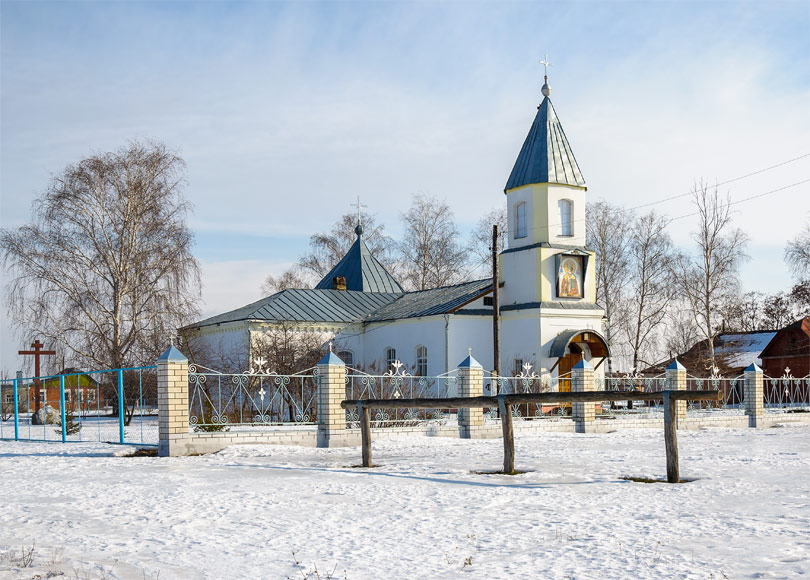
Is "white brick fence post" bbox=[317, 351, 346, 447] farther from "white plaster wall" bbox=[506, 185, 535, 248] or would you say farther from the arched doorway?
"white plaster wall" bbox=[506, 185, 535, 248]

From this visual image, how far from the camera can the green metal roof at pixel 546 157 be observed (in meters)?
29.4

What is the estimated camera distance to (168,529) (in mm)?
7227

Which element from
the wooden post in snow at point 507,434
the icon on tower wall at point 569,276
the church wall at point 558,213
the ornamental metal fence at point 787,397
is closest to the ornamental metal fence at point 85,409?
the wooden post in snow at point 507,434

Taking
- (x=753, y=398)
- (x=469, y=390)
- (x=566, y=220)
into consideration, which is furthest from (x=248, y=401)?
(x=753, y=398)

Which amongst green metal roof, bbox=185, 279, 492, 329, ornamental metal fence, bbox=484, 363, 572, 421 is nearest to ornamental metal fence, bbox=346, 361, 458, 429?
ornamental metal fence, bbox=484, 363, 572, 421

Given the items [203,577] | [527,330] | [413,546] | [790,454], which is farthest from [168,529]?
[527,330]

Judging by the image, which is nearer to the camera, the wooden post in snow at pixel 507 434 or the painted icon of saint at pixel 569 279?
the wooden post in snow at pixel 507 434

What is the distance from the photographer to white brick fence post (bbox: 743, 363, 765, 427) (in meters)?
22.7

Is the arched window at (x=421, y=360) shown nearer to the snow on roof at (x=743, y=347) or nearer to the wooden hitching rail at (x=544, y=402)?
the snow on roof at (x=743, y=347)

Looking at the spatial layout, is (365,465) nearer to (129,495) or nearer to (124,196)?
(129,495)

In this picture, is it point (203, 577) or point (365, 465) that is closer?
point (203, 577)

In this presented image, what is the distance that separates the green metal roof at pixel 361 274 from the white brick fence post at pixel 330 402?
21839 mm

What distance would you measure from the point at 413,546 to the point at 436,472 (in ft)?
14.2

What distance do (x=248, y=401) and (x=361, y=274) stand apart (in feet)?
46.9
